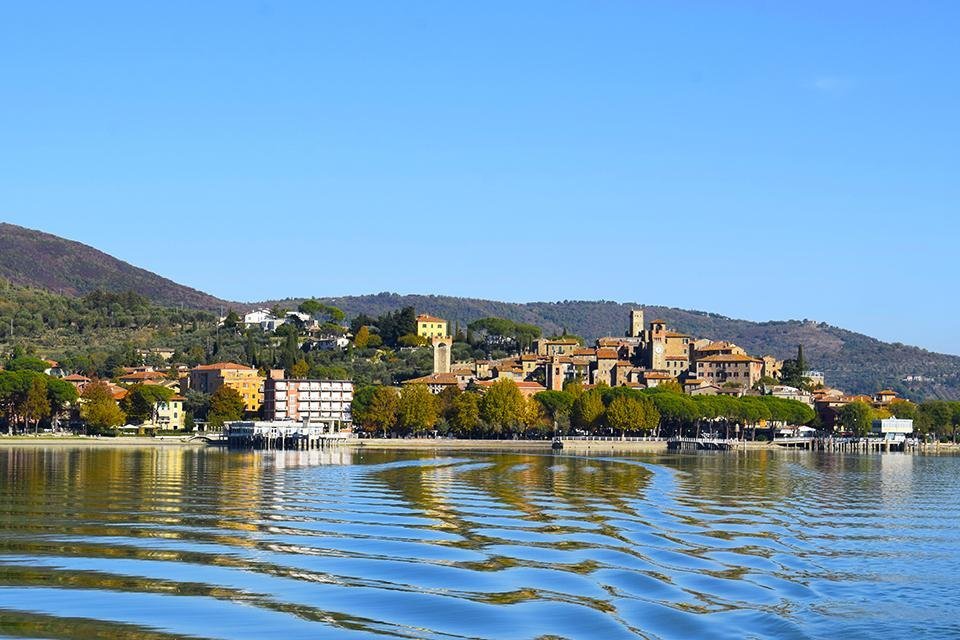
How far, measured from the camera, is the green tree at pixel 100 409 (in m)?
105

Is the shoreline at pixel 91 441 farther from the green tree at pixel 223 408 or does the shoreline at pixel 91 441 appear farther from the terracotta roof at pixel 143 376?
the terracotta roof at pixel 143 376

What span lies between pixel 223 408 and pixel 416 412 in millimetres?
17319

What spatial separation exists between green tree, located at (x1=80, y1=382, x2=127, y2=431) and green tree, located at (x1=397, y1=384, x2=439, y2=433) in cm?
2272

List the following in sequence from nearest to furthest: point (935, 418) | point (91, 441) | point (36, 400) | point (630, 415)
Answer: point (91, 441) → point (36, 400) → point (630, 415) → point (935, 418)

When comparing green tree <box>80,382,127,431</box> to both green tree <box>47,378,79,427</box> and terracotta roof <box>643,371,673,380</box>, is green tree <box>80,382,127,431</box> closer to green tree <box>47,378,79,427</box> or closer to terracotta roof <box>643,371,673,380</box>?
green tree <box>47,378,79,427</box>

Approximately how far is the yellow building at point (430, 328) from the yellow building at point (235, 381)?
134 feet

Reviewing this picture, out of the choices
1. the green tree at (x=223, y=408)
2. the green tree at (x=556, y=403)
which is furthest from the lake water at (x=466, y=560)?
the green tree at (x=556, y=403)

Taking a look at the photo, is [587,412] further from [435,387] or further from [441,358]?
[441,358]

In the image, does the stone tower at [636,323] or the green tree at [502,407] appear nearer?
the green tree at [502,407]

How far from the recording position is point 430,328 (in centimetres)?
17612

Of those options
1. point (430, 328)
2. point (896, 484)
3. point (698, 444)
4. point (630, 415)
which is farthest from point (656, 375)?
point (896, 484)

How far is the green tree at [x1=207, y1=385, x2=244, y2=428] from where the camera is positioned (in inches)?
4599

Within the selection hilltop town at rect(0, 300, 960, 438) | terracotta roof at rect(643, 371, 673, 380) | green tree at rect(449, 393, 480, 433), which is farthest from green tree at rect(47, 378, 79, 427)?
terracotta roof at rect(643, 371, 673, 380)

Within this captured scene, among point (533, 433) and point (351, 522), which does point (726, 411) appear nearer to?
Result: point (533, 433)
